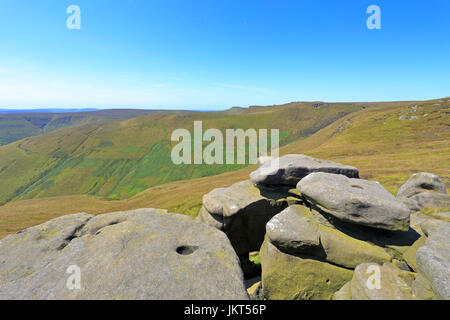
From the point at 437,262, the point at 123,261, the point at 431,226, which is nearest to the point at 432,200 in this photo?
the point at 431,226

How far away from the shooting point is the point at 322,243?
12.5 meters

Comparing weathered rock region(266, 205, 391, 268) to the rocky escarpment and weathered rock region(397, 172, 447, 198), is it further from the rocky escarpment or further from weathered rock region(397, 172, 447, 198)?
weathered rock region(397, 172, 447, 198)

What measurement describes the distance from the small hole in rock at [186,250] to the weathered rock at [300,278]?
513 centimetres

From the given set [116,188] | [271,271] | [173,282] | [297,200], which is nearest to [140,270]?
[173,282]

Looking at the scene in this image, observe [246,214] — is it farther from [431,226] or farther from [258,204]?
[431,226]

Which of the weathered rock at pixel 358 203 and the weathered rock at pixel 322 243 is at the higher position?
the weathered rock at pixel 358 203

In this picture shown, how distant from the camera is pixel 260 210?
16750 mm

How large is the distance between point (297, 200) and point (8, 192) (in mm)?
184010

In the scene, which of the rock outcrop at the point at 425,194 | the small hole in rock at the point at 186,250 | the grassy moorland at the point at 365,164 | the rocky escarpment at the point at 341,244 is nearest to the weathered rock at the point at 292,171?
the rocky escarpment at the point at 341,244

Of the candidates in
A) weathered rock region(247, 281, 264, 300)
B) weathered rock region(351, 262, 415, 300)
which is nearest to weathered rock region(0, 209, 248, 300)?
weathered rock region(247, 281, 264, 300)

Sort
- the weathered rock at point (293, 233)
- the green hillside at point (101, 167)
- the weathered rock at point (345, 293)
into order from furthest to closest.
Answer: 1. the green hillside at point (101, 167)
2. the weathered rock at point (293, 233)
3. the weathered rock at point (345, 293)

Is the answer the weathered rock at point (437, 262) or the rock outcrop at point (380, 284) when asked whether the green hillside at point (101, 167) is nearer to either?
the weathered rock at point (437, 262)

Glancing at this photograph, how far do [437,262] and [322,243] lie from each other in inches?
194

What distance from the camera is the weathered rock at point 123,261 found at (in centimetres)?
803
